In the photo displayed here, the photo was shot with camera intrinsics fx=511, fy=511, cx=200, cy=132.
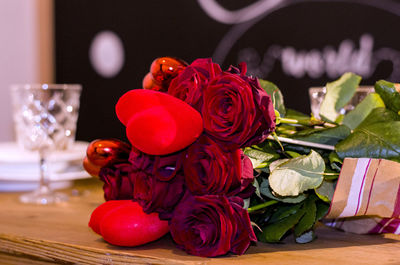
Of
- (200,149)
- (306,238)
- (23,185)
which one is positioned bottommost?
(23,185)

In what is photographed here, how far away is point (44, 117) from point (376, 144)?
0.64 metres

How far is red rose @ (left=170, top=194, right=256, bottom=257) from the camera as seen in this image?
0.49 metres

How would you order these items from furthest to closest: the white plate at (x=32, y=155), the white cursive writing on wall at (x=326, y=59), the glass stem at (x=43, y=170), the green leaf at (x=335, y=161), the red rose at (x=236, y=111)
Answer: the white cursive writing on wall at (x=326, y=59)
the white plate at (x=32, y=155)
the glass stem at (x=43, y=170)
the green leaf at (x=335, y=161)
the red rose at (x=236, y=111)

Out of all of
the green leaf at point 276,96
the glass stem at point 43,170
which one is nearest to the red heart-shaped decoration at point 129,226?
the green leaf at point 276,96

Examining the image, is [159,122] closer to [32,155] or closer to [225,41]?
[32,155]

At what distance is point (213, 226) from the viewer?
1.63ft

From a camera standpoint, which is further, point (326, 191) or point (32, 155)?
point (32, 155)

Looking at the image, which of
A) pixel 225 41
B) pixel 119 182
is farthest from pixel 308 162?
pixel 225 41

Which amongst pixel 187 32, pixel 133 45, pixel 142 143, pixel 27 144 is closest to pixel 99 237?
pixel 142 143

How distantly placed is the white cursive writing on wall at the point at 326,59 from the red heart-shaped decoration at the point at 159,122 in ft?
5.99

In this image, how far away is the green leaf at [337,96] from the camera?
25.7 inches

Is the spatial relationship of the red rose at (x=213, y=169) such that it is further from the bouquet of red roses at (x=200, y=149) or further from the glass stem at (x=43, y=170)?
the glass stem at (x=43, y=170)

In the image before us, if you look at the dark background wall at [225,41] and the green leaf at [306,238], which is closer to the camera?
the green leaf at [306,238]

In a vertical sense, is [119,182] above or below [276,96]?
below
